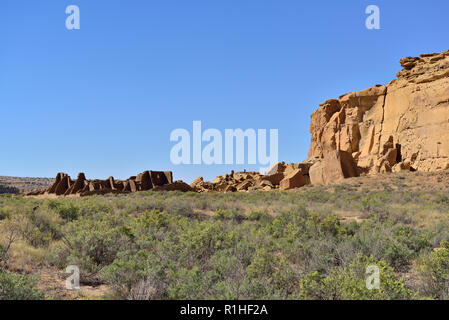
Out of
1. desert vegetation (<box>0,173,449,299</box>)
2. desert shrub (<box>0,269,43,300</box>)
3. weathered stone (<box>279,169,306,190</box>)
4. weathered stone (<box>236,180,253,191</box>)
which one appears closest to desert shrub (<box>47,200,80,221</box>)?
desert vegetation (<box>0,173,449,299</box>)

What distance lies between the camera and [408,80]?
3934 cm

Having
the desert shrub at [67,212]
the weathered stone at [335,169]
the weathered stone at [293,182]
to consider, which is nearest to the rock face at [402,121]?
the weathered stone at [335,169]

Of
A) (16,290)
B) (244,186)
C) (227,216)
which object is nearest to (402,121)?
(244,186)

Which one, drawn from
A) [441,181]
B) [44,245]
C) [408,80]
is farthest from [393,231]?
[408,80]

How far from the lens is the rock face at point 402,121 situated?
113 ft

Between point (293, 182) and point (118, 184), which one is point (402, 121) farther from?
point (118, 184)

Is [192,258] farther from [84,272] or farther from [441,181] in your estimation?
[441,181]

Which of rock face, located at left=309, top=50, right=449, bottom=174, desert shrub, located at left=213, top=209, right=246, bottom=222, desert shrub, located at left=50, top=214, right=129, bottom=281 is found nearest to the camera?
desert shrub, located at left=50, top=214, right=129, bottom=281

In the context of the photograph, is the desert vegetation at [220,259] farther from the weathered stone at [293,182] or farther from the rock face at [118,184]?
the rock face at [118,184]

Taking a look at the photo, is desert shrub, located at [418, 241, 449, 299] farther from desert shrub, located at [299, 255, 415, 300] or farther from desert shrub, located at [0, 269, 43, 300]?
desert shrub, located at [0, 269, 43, 300]

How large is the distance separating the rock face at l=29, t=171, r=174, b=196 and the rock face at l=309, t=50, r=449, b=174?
2005cm

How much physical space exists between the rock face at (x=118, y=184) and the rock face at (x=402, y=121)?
20.1m

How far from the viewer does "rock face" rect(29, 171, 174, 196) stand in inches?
1253
